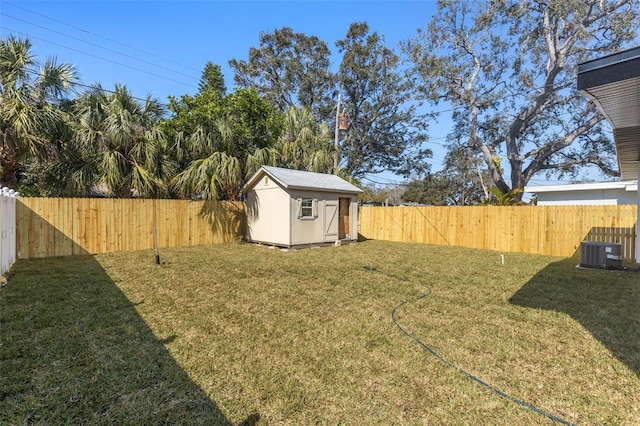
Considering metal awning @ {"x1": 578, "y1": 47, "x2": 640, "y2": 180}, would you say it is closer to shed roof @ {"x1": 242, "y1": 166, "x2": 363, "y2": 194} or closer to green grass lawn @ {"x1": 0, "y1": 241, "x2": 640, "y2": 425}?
green grass lawn @ {"x1": 0, "y1": 241, "x2": 640, "y2": 425}

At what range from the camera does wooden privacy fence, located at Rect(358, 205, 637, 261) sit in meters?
8.59

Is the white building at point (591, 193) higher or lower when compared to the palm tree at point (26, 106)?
lower

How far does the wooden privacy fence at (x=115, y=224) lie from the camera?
784 cm

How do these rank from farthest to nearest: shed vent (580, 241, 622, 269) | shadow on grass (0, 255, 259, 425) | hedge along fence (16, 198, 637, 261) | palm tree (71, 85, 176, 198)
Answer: palm tree (71, 85, 176, 198)
hedge along fence (16, 198, 637, 261)
shed vent (580, 241, 622, 269)
shadow on grass (0, 255, 259, 425)

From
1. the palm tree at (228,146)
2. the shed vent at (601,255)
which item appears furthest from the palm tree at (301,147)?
the shed vent at (601,255)

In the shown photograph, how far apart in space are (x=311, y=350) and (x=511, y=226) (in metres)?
A: 9.80

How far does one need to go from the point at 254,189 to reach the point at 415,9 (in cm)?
1396

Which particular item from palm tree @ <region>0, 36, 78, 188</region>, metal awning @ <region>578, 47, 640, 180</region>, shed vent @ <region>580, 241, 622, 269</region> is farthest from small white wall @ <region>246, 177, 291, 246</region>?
metal awning @ <region>578, 47, 640, 180</region>

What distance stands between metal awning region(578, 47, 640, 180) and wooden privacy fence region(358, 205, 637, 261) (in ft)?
21.0

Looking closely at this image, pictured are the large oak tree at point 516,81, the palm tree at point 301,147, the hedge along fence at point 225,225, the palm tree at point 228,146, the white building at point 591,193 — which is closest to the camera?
the hedge along fence at point 225,225

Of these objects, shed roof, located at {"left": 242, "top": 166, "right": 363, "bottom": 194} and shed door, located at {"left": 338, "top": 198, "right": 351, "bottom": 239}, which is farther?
shed door, located at {"left": 338, "top": 198, "right": 351, "bottom": 239}

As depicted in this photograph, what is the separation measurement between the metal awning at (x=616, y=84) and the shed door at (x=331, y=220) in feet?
26.5

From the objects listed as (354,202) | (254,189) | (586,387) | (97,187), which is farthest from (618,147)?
(97,187)

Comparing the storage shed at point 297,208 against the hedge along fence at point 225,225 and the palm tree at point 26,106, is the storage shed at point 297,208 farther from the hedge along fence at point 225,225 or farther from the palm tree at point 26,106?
the palm tree at point 26,106
